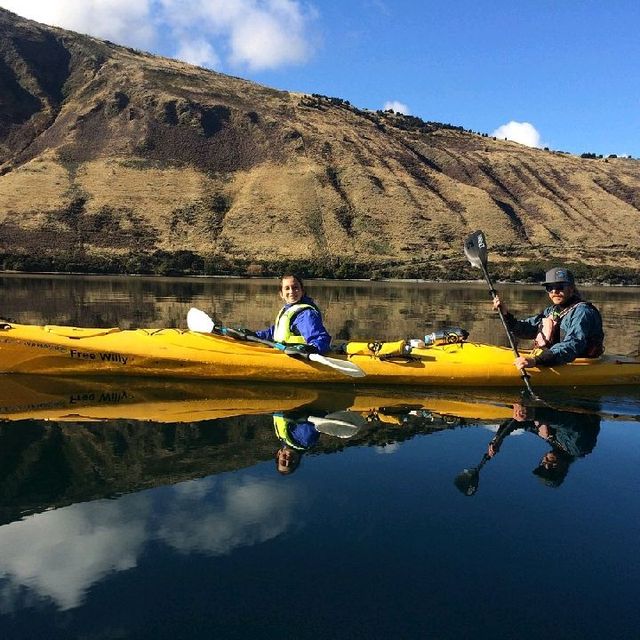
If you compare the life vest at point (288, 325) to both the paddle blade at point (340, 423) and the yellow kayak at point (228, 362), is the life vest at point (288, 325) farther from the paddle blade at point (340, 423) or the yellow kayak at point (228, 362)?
the paddle blade at point (340, 423)

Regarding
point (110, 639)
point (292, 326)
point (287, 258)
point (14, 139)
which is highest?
point (14, 139)

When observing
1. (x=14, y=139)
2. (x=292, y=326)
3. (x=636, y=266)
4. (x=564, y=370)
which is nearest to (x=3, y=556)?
(x=292, y=326)

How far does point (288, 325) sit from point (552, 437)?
4627 millimetres

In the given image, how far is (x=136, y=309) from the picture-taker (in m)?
25.9

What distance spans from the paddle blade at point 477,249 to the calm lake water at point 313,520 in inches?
157

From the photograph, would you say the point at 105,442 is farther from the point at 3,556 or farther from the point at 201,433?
the point at 3,556

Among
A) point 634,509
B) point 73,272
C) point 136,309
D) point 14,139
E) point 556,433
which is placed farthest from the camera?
point 14,139

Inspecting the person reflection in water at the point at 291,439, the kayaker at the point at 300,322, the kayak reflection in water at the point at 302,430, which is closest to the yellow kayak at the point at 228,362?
the kayaker at the point at 300,322

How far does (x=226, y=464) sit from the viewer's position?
6.75 meters

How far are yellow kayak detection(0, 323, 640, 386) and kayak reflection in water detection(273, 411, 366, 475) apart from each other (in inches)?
64.8

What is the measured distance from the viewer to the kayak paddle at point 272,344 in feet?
33.3

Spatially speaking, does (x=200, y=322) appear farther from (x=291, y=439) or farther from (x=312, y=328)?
(x=291, y=439)

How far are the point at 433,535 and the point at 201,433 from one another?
11.9ft

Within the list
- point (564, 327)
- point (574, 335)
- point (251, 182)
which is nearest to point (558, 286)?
point (564, 327)
